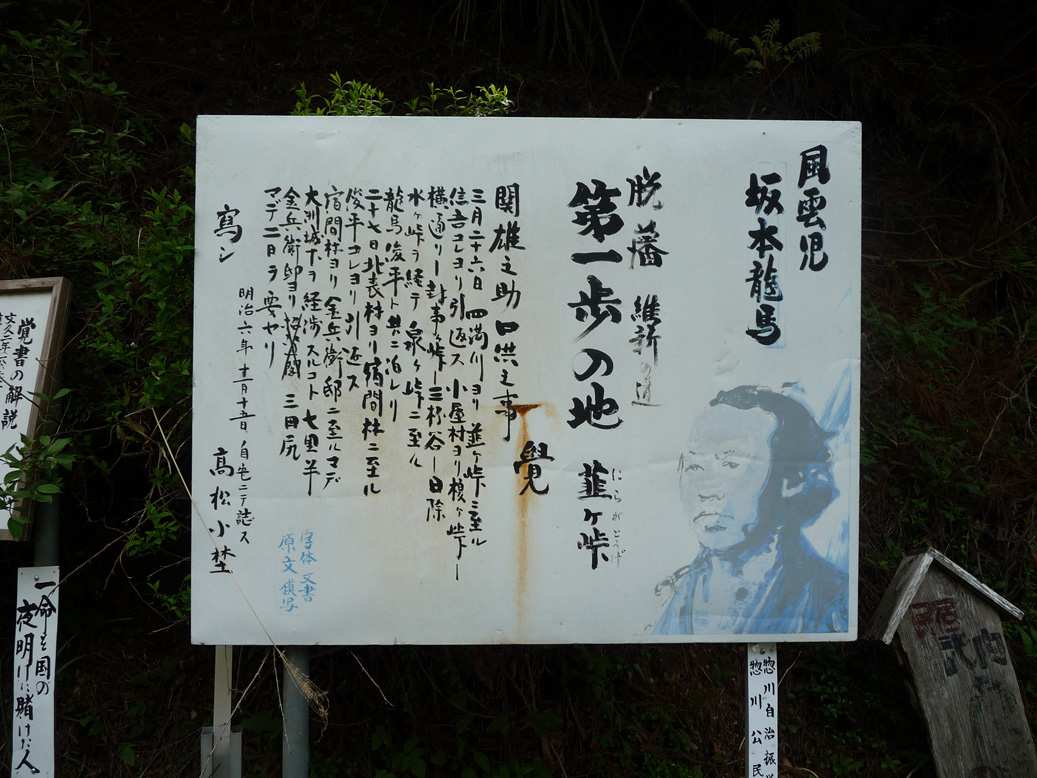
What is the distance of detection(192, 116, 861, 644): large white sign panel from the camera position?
2213mm

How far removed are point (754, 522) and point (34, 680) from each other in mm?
2470

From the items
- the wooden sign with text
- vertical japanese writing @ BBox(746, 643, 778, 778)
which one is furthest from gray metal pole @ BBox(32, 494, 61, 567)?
the wooden sign with text

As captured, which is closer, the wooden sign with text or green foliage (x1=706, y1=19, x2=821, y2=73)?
the wooden sign with text

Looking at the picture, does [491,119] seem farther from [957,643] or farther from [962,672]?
[962,672]

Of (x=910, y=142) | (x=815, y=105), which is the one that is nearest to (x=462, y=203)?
(x=815, y=105)

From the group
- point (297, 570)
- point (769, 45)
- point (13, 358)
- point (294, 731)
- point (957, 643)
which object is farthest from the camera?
point (769, 45)

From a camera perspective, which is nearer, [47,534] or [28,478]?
[28,478]

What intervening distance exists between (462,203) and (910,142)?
378 cm

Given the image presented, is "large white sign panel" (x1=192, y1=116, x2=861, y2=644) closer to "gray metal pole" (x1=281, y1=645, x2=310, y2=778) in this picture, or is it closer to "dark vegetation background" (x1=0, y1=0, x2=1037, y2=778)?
"gray metal pole" (x1=281, y1=645, x2=310, y2=778)

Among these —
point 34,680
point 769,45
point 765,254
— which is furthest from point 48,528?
point 769,45

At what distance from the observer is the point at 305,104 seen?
2.57 m

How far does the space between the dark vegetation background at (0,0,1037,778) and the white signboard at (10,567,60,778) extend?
1.09ft

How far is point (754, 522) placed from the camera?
2.25 meters

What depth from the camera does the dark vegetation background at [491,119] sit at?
303 centimetres
